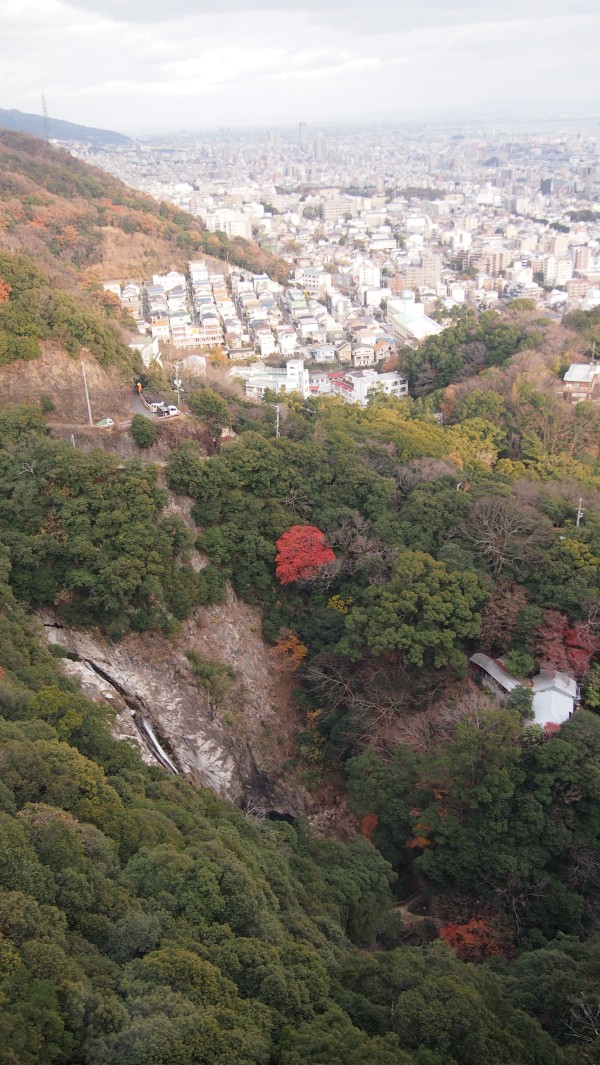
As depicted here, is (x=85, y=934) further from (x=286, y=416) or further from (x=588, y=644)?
(x=286, y=416)

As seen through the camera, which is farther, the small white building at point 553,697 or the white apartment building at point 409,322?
the white apartment building at point 409,322

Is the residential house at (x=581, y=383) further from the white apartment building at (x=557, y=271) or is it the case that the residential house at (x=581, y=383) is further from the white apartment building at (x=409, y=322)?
the white apartment building at (x=557, y=271)

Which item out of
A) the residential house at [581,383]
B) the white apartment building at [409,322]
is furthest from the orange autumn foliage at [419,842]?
the white apartment building at [409,322]

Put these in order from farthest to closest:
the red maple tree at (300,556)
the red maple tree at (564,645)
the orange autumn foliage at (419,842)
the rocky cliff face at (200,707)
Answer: the red maple tree at (300,556), the rocky cliff face at (200,707), the red maple tree at (564,645), the orange autumn foliage at (419,842)

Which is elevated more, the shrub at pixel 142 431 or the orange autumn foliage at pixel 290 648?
the shrub at pixel 142 431

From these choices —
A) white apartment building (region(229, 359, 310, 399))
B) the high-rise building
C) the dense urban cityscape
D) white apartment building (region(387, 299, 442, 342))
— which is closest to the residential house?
the dense urban cityscape

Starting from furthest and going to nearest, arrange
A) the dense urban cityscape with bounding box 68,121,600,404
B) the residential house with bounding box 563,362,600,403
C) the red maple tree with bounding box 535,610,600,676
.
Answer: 1. the dense urban cityscape with bounding box 68,121,600,404
2. the residential house with bounding box 563,362,600,403
3. the red maple tree with bounding box 535,610,600,676

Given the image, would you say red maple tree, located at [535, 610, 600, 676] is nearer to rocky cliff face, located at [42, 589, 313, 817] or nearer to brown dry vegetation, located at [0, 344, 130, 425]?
rocky cliff face, located at [42, 589, 313, 817]
